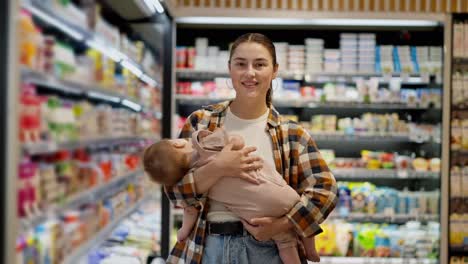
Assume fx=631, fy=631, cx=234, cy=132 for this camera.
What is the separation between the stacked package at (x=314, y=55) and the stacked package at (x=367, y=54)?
34cm

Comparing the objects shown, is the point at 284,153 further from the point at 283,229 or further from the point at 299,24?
the point at 299,24

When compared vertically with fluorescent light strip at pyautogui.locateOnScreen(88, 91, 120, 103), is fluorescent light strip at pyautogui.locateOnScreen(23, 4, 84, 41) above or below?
above

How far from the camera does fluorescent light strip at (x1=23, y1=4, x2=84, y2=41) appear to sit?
216 cm

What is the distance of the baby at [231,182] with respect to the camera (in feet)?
6.75

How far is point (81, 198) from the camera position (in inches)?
107

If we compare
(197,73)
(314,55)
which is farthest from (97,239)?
(314,55)

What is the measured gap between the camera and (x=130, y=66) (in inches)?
157

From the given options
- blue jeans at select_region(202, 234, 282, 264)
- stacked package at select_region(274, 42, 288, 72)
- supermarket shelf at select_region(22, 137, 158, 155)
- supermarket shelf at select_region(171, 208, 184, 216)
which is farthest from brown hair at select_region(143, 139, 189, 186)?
stacked package at select_region(274, 42, 288, 72)

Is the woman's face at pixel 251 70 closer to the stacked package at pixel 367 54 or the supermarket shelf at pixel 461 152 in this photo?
the stacked package at pixel 367 54

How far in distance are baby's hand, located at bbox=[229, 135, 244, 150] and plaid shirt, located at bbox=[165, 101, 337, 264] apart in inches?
5.5

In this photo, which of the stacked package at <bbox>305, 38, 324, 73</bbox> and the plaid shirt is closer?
the plaid shirt

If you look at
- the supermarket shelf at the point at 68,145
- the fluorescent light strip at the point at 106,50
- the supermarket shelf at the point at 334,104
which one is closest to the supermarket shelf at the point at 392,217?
the supermarket shelf at the point at 334,104

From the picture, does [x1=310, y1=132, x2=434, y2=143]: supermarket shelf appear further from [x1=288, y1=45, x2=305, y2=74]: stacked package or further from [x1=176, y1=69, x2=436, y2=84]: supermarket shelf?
[x1=288, y1=45, x2=305, y2=74]: stacked package

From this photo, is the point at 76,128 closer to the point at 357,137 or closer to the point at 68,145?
the point at 68,145
